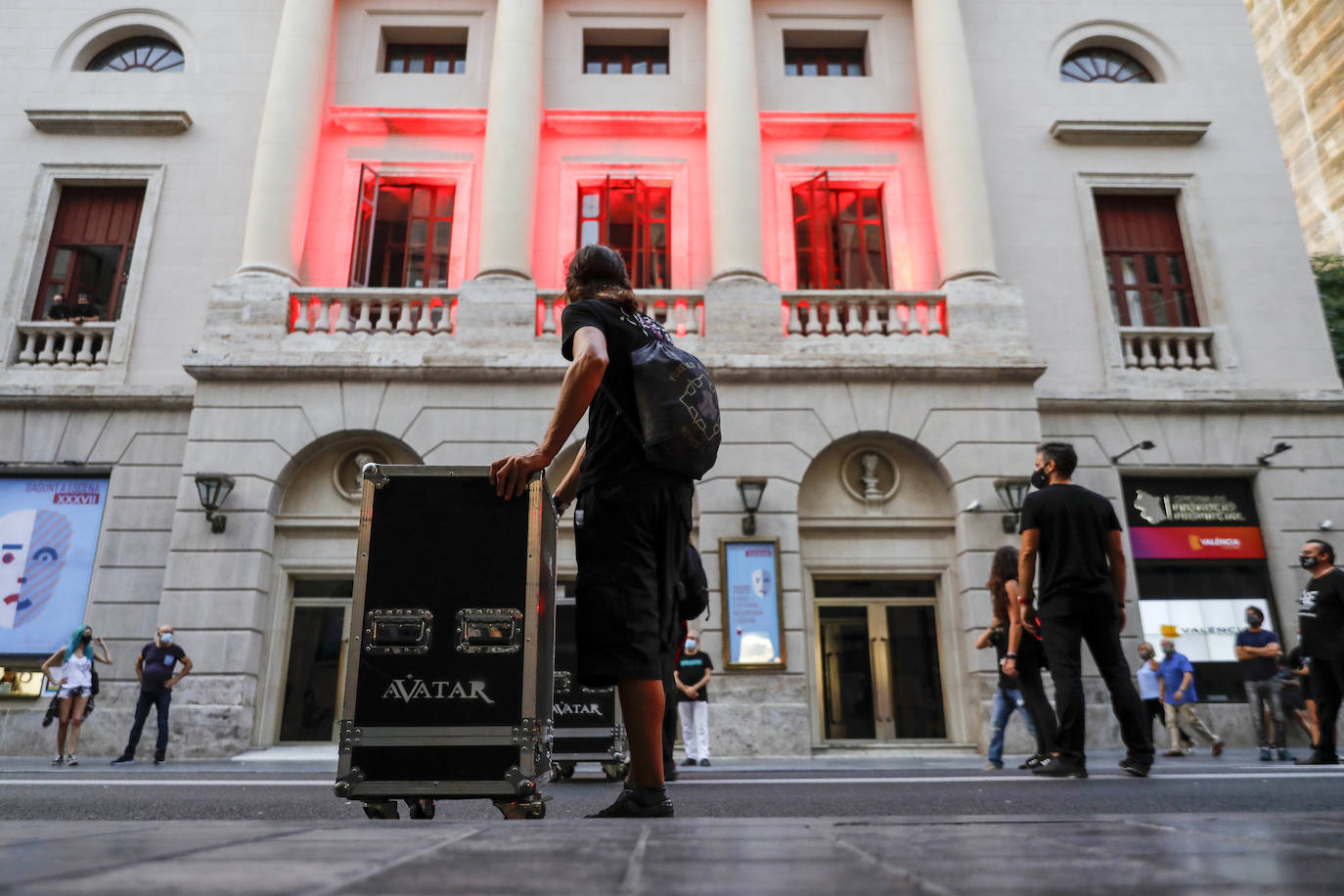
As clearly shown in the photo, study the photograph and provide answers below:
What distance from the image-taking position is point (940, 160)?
14.5 meters

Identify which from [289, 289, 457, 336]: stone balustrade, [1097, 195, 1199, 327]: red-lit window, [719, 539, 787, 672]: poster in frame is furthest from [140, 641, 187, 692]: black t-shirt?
[1097, 195, 1199, 327]: red-lit window

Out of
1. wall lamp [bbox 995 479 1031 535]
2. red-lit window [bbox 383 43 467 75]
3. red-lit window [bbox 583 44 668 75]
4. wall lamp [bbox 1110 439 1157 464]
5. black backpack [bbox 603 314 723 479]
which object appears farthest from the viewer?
red-lit window [bbox 583 44 668 75]

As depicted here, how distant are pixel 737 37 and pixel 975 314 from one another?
6.35m

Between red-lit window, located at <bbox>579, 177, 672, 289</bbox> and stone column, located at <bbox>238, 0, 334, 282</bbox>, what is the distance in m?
4.59

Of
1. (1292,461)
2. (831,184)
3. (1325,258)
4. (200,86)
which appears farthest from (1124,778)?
(1325,258)

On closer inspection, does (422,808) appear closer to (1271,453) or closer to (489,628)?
(489,628)

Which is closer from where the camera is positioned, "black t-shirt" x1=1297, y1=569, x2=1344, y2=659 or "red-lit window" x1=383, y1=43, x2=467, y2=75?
"black t-shirt" x1=1297, y1=569, x2=1344, y2=659

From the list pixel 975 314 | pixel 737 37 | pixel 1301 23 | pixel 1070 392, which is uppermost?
pixel 1301 23

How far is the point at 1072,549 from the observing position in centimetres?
523

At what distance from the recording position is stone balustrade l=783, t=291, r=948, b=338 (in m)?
13.7

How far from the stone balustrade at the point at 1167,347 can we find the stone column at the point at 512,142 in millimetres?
9923

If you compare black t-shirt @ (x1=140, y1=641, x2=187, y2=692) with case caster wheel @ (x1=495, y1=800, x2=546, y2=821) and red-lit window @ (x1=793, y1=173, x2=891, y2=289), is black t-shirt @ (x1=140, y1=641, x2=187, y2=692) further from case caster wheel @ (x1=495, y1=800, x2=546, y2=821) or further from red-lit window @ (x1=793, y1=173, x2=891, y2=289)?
→ red-lit window @ (x1=793, y1=173, x2=891, y2=289)

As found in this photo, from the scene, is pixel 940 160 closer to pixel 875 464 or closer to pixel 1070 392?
pixel 1070 392

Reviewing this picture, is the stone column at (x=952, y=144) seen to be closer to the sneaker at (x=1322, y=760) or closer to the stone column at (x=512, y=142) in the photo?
the stone column at (x=512, y=142)
